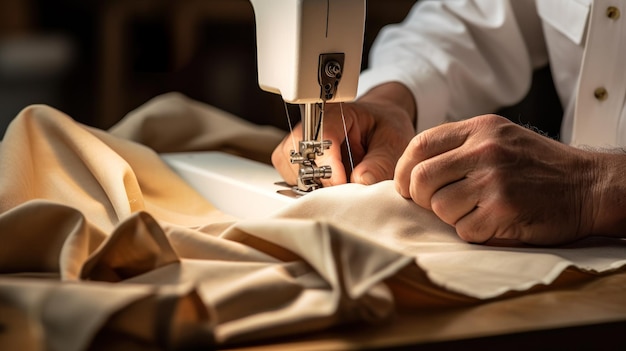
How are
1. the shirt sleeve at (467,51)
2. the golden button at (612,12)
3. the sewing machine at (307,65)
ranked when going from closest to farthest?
the sewing machine at (307,65) → the golden button at (612,12) → the shirt sleeve at (467,51)

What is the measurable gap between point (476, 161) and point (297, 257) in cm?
30

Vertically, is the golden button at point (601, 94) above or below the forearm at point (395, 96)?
above

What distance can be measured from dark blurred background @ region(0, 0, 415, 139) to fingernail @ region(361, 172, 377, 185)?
8.24ft

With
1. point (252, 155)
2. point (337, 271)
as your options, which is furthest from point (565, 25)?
point (337, 271)

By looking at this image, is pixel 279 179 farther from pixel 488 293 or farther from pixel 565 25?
pixel 565 25

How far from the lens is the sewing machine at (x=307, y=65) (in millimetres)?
1180

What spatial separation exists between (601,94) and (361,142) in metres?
0.57

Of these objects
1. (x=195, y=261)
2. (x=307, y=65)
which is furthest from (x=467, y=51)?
(x=195, y=261)

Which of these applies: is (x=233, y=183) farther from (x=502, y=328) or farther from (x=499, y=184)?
(x=502, y=328)

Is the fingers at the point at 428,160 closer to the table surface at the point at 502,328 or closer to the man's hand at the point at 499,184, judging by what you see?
the man's hand at the point at 499,184

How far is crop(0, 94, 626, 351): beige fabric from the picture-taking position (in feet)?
2.33

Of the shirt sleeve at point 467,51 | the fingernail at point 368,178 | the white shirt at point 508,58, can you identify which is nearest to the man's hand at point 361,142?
the fingernail at point 368,178

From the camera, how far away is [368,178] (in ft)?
4.22

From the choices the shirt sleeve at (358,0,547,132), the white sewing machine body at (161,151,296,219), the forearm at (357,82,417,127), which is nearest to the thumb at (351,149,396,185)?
the white sewing machine body at (161,151,296,219)
